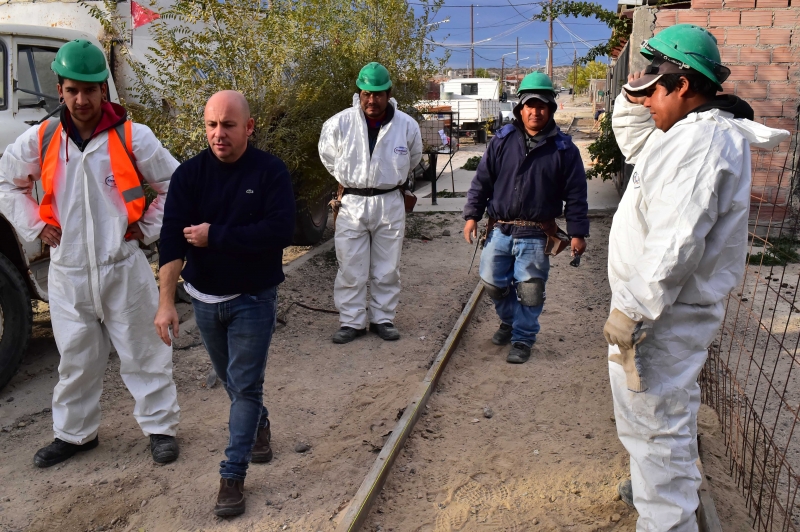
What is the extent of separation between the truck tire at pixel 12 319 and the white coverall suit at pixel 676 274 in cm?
375

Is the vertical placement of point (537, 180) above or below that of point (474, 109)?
above

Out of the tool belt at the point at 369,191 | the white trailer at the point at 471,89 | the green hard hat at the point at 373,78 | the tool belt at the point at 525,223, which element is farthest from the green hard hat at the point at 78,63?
the white trailer at the point at 471,89

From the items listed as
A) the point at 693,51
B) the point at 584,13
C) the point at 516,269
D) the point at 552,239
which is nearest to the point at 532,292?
the point at 516,269

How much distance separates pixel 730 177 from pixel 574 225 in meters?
2.68

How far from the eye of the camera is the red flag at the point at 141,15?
7.24 metres

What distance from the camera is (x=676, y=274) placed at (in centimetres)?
262

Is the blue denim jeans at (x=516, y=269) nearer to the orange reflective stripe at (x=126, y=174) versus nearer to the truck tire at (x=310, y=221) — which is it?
the orange reflective stripe at (x=126, y=174)

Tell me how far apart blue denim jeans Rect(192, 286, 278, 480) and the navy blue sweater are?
0.26 feet

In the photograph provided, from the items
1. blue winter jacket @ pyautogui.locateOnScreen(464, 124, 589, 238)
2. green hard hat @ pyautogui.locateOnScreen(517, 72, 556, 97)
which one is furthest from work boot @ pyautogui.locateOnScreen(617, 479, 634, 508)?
green hard hat @ pyautogui.locateOnScreen(517, 72, 556, 97)

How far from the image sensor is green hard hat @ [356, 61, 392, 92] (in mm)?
5730

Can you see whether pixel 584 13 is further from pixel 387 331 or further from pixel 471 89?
pixel 471 89

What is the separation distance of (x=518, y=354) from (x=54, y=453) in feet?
10.2

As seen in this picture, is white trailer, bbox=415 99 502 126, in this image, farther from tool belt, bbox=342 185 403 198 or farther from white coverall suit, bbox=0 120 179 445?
white coverall suit, bbox=0 120 179 445

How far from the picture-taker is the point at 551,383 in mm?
5180
